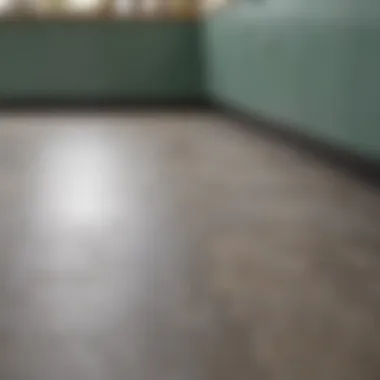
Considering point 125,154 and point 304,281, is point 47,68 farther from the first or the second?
point 304,281

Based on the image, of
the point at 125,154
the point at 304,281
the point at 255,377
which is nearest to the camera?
the point at 255,377

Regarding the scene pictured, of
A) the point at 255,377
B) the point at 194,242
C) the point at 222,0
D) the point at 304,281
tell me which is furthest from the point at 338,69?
the point at 222,0

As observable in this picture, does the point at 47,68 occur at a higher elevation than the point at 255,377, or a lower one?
lower

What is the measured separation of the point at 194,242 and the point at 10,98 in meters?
4.61

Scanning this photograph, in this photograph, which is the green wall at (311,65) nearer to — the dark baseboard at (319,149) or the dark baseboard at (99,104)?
the dark baseboard at (319,149)

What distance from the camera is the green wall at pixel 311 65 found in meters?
2.45

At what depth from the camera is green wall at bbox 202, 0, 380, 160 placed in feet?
8.02

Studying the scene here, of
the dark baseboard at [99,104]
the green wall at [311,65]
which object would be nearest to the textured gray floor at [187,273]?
the green wall at [311,65]

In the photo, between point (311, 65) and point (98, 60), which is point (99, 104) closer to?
→ point (98, 60)

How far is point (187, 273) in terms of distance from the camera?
1.40 meters

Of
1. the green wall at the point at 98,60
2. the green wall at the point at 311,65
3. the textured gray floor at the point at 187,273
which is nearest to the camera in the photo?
the textured gray floor at the point at 187,273

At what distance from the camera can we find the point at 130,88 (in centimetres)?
608

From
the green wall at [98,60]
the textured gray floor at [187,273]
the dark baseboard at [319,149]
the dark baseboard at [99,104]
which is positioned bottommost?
the dark baseboard at [99,104]

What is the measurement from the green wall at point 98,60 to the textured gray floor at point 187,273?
10.5 feet
